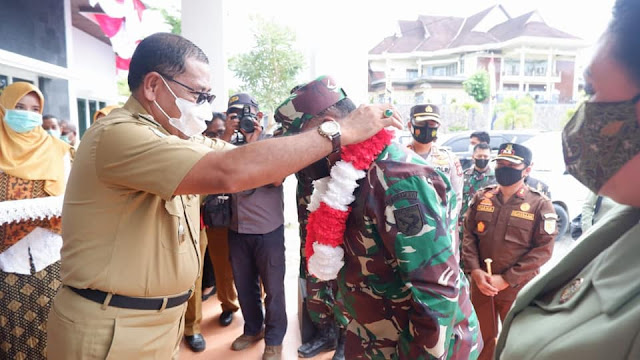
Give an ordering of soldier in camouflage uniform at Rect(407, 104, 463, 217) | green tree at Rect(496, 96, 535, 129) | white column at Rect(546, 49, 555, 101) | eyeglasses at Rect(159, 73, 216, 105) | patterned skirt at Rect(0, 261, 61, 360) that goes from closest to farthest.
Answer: eyeglasses at Rect(159, 73, 216, 105)
patterned skirt at Rect(0, 261, 61, 360)
soldier in camouflage uniform at Rect(407, 104, 463, 217)
green tree at Rect(496, 96, 535, 129)
white column at Rect(546, 49, 555, 101)

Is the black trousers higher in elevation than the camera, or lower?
lower

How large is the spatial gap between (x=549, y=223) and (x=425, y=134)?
155 cm

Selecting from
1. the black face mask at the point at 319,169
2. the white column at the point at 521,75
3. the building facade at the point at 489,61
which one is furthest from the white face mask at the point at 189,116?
the white column at the point at 521,75

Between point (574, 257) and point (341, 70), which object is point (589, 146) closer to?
point (574, 257)

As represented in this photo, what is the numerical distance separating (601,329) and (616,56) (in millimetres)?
472

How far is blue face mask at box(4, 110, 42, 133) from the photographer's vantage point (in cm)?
287

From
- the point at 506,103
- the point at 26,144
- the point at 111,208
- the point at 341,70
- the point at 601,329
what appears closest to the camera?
the point at 601,329

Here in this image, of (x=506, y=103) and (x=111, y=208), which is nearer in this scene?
(x=111, y=208)

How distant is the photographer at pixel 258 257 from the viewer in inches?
130

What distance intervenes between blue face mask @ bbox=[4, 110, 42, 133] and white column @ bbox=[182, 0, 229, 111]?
2.41m

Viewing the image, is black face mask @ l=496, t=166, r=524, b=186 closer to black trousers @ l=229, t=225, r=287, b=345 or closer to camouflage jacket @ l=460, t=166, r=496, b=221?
camouflage jacket @ l=460, t=166, r=496, b=221

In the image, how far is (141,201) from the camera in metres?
1.46

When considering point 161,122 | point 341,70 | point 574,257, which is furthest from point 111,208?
point 341,70

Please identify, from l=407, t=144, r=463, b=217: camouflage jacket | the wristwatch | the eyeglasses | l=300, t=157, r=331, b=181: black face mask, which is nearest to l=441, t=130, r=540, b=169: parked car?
l=407, t=144, r=463, b=217: camouflage jacket
